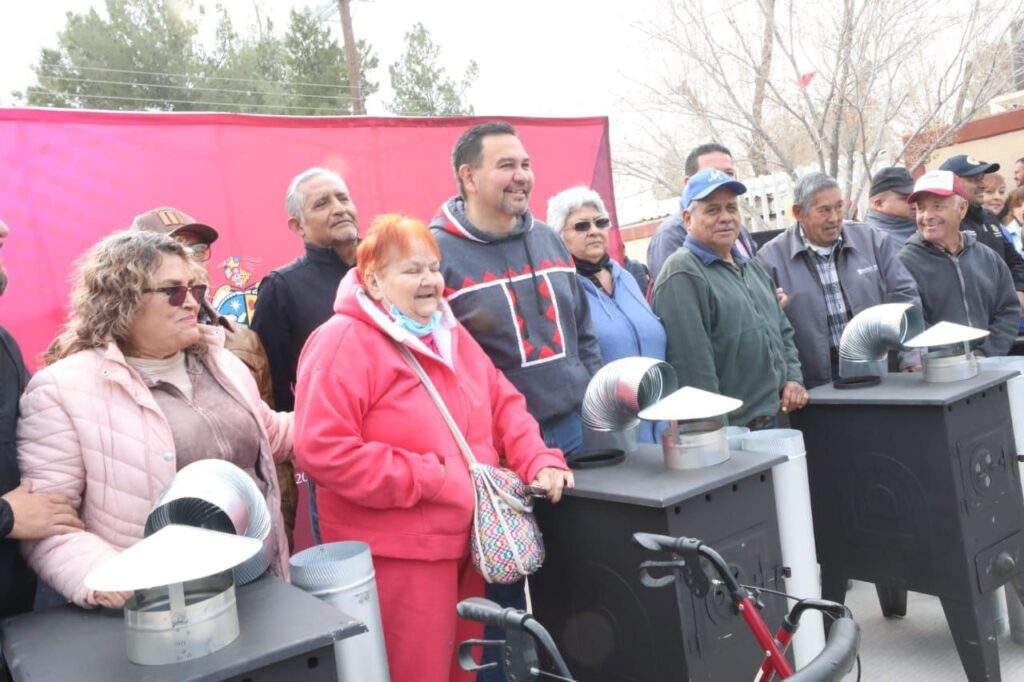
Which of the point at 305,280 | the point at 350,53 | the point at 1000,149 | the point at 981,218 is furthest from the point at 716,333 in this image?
the point at 350,53

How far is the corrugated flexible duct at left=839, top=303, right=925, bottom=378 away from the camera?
11.9 ft

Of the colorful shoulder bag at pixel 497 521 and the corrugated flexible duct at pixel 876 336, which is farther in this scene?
the corrugated flexible duct at pixel 876 336

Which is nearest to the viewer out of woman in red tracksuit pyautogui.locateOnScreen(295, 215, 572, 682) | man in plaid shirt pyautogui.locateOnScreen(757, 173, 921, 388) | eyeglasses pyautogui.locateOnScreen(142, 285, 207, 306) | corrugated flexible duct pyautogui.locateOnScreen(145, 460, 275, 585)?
corrugated flexible duct pyautogui.locateOnScreen(145, 460, 275, 585)

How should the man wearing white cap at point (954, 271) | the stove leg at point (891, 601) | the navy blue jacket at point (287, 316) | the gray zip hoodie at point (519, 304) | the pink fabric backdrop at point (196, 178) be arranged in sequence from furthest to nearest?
1. the man wearing white cap at point (954, 271)
2. the stove leg at point (891, 601)
3. the pink fabric backdrop at point (196, 178)
4. the navy blue jacket at point (287, 316)
5. the gray zip hoodie at point (519, 304)

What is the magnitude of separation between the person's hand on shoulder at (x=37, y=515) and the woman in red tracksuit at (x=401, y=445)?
607 mm

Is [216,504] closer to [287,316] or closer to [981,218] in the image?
[287,316]

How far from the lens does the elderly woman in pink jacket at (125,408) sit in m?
2.21

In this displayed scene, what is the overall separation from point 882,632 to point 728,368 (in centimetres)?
145

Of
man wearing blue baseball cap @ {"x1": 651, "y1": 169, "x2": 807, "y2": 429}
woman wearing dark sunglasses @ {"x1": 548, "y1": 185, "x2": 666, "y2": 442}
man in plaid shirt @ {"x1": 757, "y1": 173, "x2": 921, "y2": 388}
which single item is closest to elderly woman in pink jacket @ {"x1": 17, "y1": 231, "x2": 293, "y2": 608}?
woman wearing dark sunglasses @ {"x1": 548, "y1": 185, "x2": 666, "y2": 442}

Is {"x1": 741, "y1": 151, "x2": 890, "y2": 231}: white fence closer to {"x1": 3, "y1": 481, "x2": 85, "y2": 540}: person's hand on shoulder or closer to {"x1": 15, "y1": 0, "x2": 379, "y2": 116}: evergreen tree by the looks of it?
{"x1": 15, "y1": 0, "x2": 379, "y2": 116}: evergreen tree

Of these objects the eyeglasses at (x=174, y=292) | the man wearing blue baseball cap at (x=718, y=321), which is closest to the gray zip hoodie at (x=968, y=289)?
the man wearing blue baseball cap at (x=718, y=321)

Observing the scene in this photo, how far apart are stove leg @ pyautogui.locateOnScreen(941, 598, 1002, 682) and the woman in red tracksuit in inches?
66.3

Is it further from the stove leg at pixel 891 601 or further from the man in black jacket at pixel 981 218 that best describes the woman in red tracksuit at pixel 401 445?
the man in black jacket at pixel 981 218

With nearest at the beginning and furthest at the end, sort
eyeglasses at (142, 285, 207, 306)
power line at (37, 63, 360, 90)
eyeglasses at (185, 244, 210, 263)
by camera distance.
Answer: eyeglasses at (142, 285, 207, 306) < eyeglasses at (185, 244, 210, 263) < power line at (37, 63, 360, 90)
